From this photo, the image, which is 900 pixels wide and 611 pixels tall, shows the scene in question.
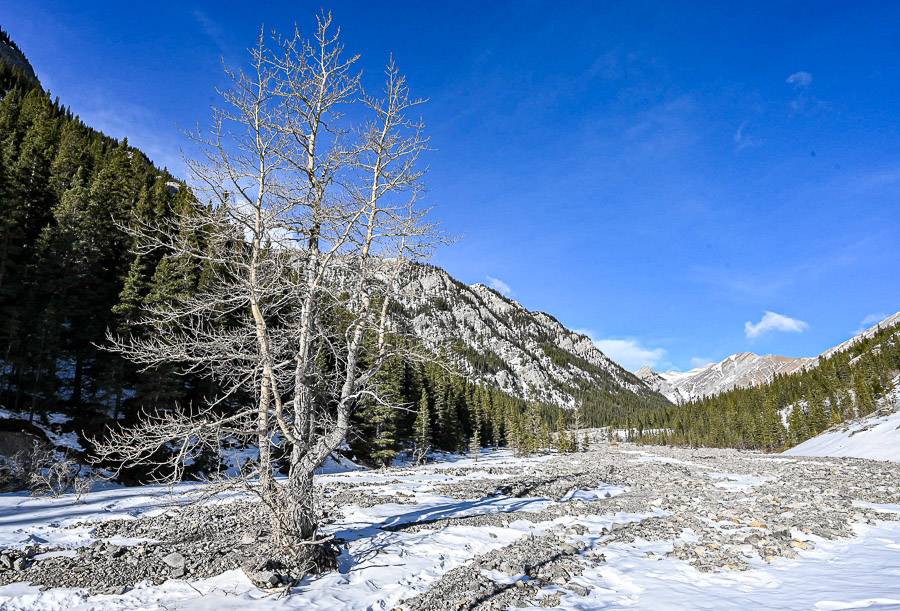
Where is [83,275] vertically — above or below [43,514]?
above

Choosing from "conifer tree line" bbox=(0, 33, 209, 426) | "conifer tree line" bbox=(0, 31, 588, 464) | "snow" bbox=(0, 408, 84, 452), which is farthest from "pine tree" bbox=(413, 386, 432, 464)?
"snow" bbox=(0, 408, 84, 452)

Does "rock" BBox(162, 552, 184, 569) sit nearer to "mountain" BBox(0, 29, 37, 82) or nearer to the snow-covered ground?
the snow-covered ground

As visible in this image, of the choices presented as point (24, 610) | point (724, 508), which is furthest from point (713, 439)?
point (24, 610)

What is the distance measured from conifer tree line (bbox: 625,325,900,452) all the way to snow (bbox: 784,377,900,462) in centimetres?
536

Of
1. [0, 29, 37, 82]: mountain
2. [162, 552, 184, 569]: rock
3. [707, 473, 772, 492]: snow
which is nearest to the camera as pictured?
[162, 552, 184, 569]: rock

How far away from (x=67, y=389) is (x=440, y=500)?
29.6 metres

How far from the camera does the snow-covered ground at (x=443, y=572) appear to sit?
7129 mm

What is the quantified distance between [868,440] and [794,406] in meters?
36.5

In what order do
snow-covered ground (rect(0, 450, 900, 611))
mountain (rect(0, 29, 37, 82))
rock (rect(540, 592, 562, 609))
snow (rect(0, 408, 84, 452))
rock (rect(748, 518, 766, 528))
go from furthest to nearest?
mountain (rect(0, 29, 37, 82)), snow (rect(0, 408, 84, 452)), rock (rect(748, 518, 766, 528)), rock (rect(540, 592, 562, 609)), snow-covered ground (rect(0, 450, 900, 611))

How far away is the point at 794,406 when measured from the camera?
3260 inches

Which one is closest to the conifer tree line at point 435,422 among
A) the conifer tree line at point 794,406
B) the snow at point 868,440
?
A: the snow at point 868,440

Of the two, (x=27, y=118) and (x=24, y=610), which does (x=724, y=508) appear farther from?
(x=27, y=118)

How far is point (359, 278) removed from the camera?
31.1ft

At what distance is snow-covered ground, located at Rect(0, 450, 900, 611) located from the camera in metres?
7.13
